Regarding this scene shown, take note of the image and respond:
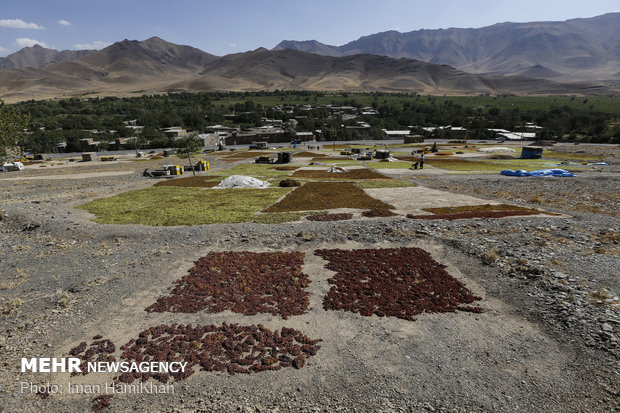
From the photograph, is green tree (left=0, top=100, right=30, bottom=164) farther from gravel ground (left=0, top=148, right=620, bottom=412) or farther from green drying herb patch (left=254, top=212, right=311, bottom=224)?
green drying herb patch (left=254, top=212, right=311, bottom=224)

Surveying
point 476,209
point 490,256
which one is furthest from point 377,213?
point 490,256

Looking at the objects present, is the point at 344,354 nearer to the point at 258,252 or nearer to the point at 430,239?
the point at 258,252

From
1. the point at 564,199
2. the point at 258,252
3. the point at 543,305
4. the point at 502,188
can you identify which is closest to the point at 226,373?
the point at 258,252

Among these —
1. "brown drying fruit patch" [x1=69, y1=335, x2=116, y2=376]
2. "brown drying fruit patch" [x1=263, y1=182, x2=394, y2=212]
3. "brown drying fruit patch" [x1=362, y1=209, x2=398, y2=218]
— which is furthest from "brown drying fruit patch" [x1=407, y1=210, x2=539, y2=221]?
"brown drying fruit patch" [x1=69, y1=335, x2=116, y2=376]

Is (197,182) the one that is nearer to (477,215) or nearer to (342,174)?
(342,174)

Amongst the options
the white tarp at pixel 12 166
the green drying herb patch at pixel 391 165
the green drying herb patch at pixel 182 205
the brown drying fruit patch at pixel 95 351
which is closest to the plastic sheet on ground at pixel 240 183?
the green drying herb patch at pixel 182 205
